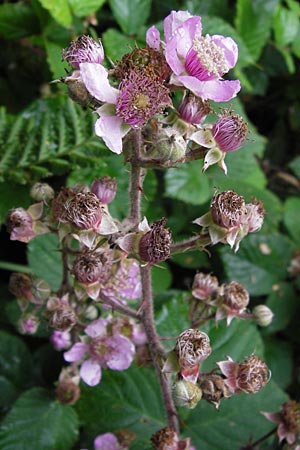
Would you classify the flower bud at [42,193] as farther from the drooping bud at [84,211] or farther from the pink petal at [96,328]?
the pink petal at [96,328]

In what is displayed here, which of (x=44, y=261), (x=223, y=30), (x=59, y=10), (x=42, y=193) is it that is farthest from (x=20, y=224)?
(x=223, y=30)

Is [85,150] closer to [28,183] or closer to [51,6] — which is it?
[28,183]

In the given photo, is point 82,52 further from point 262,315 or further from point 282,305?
point 282,305

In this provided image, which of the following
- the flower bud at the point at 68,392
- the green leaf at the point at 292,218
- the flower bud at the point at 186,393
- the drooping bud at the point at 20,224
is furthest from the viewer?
the green leaf at the point at 292,218

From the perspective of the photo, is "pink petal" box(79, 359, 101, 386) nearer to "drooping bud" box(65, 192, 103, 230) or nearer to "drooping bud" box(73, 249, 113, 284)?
"drooping bud" box(73, 249, 113, 284)

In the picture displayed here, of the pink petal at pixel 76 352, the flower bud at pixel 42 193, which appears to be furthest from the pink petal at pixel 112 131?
the pink petal at pixel 76 352

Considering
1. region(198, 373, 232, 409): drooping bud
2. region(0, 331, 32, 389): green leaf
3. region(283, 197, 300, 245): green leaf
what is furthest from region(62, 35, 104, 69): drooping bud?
region(283, 197, 300, 245): green leaf

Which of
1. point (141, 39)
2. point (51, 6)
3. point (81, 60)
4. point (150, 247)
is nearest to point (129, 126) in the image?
point (81, 60)
